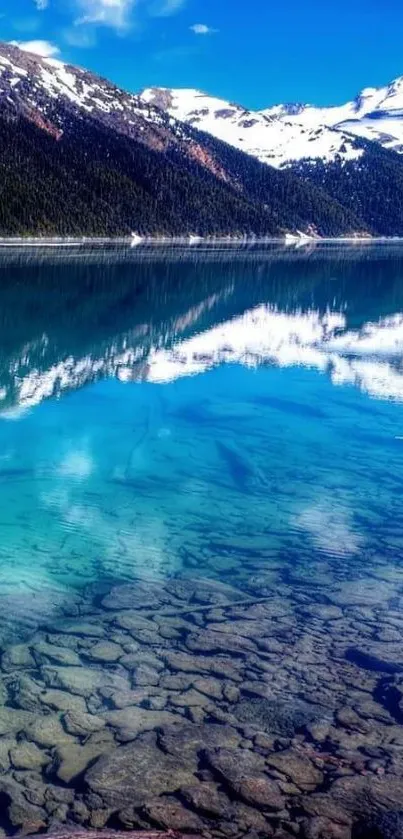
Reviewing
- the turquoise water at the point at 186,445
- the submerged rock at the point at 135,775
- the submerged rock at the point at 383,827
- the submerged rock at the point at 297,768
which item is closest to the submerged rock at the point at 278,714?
the submerged rock at the point at 297,768

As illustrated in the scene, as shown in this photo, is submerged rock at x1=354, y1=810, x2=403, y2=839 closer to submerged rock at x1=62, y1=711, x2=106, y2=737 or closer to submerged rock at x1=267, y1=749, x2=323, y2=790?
submerged rock at x1=267, y1=749, x2=323, y2=790

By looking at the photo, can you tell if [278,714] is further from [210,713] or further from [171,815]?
[171,815]

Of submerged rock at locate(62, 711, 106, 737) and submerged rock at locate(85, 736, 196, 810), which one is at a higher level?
submerged rock at locate(85, 736, 196, 810)

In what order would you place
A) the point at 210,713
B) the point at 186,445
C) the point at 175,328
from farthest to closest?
the point at 175,328, the point at 186,445, the point at 210,713

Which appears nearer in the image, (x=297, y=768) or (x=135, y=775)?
(x=135, y=775)

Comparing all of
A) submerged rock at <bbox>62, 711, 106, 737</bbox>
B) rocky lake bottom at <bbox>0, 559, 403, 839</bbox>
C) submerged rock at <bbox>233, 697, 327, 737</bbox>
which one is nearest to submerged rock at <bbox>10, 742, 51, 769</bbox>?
rocky lake bottom at <bbox>0, 559, 403, 839</bbox>

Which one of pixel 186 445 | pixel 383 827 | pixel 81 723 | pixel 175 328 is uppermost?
pixel 175 328

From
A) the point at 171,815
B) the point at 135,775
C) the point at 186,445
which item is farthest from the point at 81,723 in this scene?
the point at 186,445

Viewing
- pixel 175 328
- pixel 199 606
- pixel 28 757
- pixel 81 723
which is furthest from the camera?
pixel 175 328

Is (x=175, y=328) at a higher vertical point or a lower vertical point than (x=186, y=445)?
higher

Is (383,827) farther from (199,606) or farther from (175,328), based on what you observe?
(175,328)
